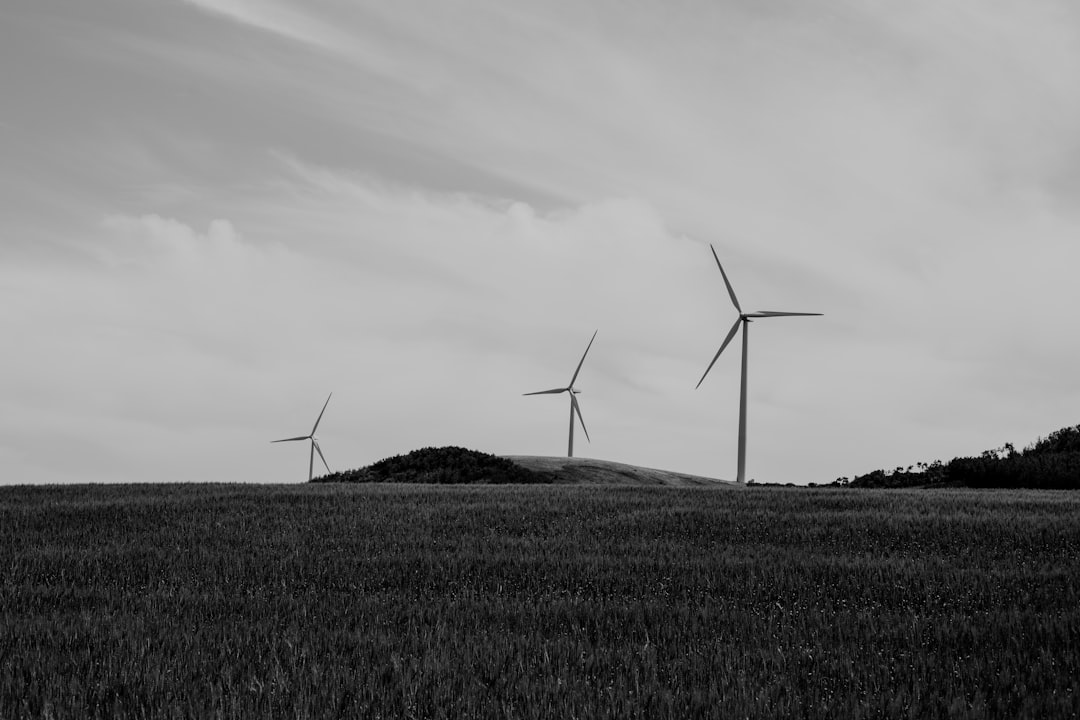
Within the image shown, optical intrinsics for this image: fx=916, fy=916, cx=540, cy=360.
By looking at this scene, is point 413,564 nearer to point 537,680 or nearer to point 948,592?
point 537,680

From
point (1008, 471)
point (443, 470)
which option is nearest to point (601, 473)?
point (443, 470)

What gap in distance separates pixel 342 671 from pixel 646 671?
7.67ft

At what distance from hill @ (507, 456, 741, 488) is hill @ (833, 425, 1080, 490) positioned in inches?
254

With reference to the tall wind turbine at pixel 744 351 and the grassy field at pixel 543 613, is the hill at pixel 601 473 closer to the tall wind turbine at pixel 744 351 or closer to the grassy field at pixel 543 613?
the tall wind turbine at pixel 744 351

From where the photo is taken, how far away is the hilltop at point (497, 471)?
37.0 m

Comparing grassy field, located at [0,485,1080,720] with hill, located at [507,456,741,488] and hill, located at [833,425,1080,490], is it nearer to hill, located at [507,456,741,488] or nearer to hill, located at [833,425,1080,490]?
hill, located at [833,425,1080,490]

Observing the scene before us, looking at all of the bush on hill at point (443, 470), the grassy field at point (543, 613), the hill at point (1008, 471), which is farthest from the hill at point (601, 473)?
the grassy field at point (543, 613)

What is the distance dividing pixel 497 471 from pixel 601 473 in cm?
433

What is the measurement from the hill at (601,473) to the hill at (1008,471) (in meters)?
6.46

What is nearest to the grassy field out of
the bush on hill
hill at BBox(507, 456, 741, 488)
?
the bush on hill

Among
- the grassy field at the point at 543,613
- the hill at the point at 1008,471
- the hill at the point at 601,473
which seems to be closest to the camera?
the grassy field at the point at 543,613

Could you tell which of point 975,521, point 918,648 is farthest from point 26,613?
point 975,521

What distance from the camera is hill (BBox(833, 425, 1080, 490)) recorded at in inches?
1196

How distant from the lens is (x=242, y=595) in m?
10.4
